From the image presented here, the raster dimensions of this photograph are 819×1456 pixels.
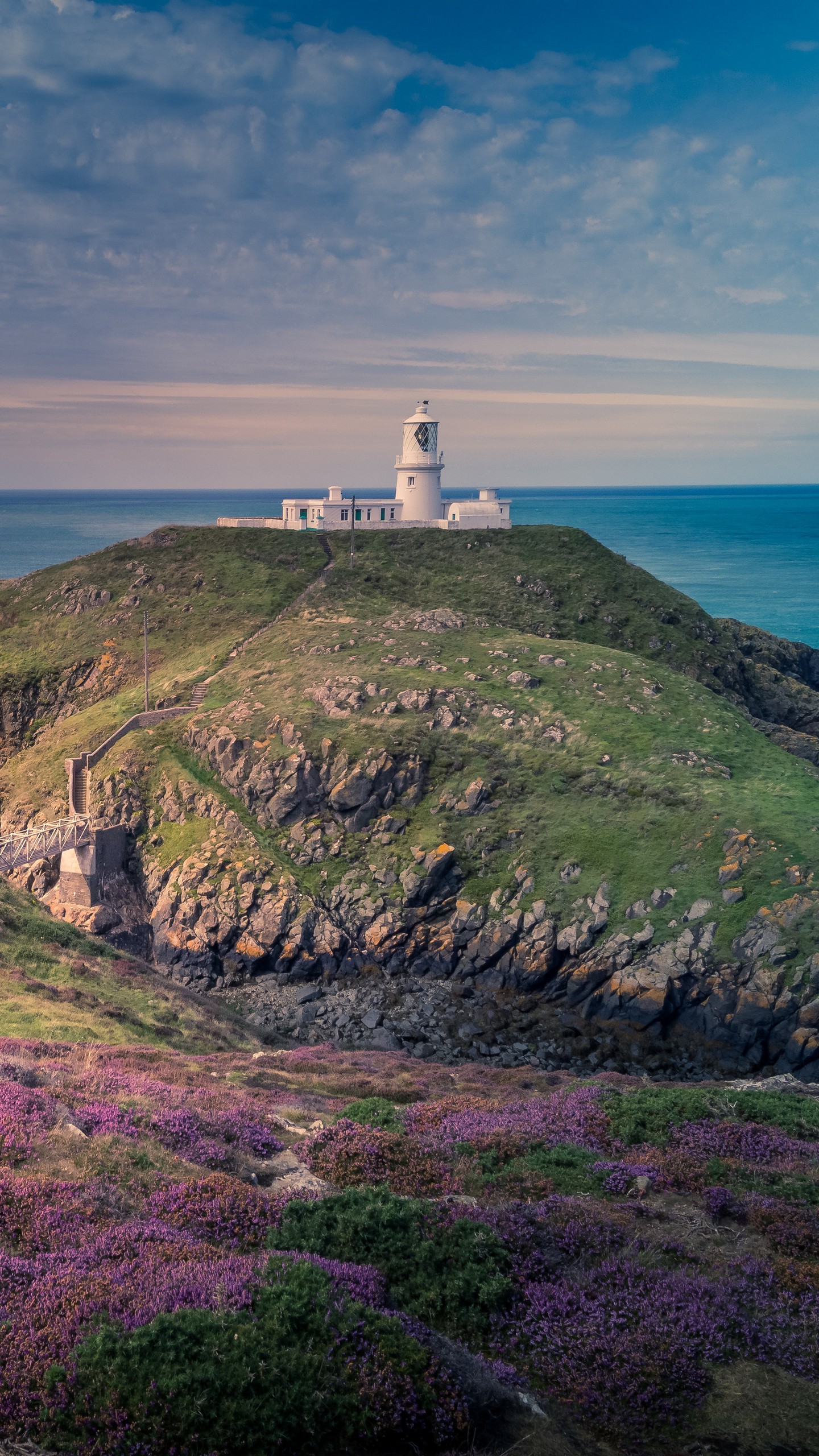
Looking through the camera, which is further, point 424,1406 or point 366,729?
point 366,729

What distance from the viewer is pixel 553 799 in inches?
2250

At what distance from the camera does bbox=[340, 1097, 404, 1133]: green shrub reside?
21250 mm

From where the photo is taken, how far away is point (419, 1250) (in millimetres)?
13898

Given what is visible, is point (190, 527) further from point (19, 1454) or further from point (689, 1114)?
point (19, 1454)

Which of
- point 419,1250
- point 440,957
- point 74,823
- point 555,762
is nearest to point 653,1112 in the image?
point 419,1250

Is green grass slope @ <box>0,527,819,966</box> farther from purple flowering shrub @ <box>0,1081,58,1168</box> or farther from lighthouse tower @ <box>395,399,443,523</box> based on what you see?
purple flowering shrub @ <box>0,1081,58,1168</box>

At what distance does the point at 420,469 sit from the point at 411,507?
4683 mm

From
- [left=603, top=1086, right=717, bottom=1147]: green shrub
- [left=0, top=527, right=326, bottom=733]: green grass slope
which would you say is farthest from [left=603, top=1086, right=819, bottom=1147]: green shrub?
[left=0, top=527, right=326, bottom=733]: green grass slope

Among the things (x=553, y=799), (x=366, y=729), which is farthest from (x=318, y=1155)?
(x=366, y=729)

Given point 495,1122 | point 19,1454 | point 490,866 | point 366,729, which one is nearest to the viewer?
point 19,1454

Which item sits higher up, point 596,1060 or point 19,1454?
point 19,1454

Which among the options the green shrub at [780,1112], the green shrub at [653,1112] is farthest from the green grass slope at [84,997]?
the green shrub at [780,1112]

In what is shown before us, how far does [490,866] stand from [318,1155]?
118ft

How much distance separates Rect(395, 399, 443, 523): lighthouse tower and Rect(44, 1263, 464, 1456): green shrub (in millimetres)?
103129
